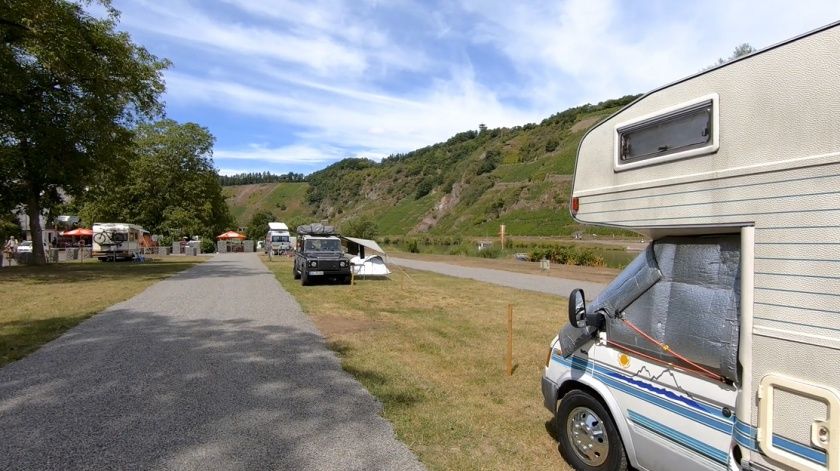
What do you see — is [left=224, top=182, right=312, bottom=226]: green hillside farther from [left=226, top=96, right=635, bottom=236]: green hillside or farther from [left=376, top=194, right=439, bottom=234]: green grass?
[left=376, top=194, right=439, bottom=234]: green grass

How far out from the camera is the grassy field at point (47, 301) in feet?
27.9

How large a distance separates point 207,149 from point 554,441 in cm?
6087

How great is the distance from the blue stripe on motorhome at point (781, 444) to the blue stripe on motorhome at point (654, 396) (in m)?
0.09

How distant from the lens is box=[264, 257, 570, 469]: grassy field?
4523mm

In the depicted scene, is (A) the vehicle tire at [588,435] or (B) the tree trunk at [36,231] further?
(B) the tree trunk at [36,231]

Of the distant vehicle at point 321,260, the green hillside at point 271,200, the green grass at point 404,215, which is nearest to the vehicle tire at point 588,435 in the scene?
the distant vehicle at point 321,260

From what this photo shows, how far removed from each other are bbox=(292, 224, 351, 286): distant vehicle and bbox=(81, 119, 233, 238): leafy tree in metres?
40.3

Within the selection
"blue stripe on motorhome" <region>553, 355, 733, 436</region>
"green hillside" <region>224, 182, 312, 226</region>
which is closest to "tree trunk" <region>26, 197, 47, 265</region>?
"blue stripe on motorhome" <region>553, 355, 733, 436</region>

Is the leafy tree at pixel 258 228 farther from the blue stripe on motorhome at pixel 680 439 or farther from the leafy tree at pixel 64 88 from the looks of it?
the blue stripe on motorhome at pixel 680 439

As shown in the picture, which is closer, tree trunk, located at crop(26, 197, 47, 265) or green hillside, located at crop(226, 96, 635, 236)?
tree trunk, located at crop(26, 197, 47, 265)

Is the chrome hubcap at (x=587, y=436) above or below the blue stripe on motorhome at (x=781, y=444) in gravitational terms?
below

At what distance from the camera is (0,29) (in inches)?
765

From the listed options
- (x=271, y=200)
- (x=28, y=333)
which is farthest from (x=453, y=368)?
(x=271, y=200)

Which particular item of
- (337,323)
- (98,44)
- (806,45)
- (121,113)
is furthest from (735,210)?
(121,113)
